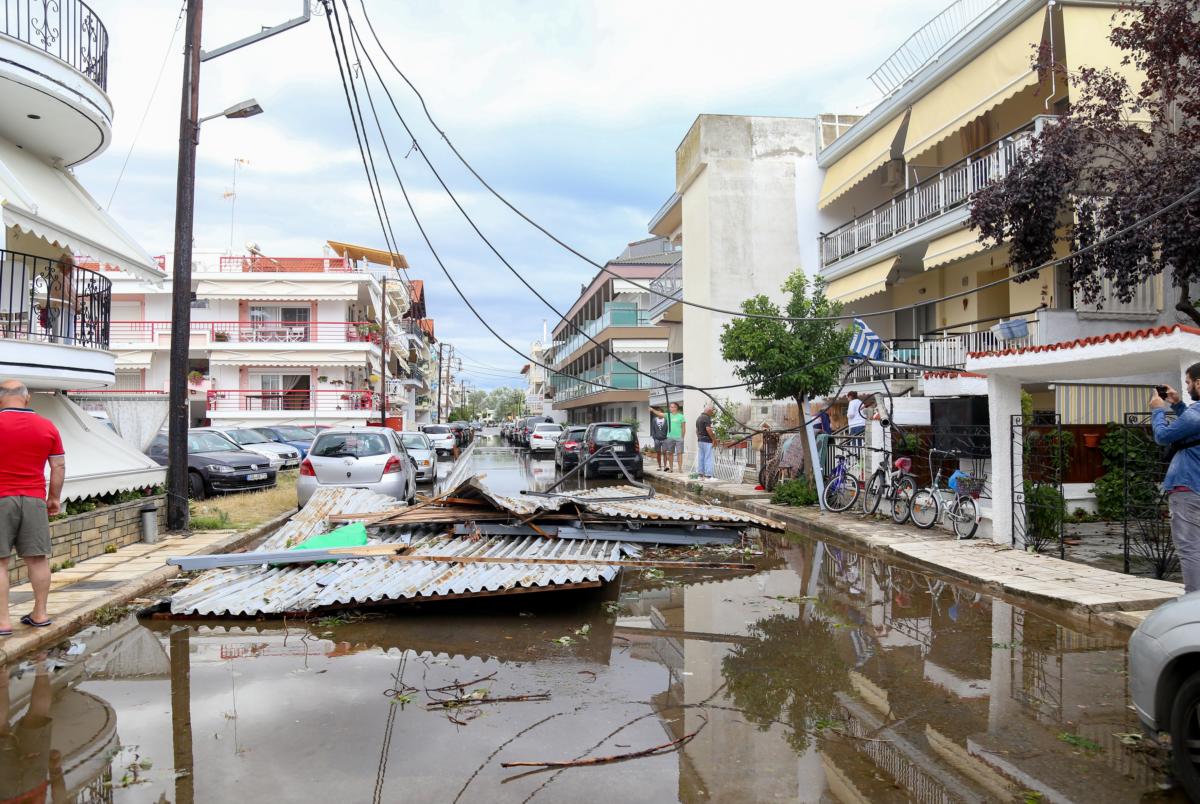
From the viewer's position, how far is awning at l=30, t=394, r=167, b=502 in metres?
10.0

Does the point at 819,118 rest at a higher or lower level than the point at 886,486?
higher

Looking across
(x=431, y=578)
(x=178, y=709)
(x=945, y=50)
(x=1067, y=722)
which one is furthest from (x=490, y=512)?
(x=945, y=50)

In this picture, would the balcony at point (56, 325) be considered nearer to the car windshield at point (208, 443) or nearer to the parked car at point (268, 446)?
the car windshield at point (208, 443)

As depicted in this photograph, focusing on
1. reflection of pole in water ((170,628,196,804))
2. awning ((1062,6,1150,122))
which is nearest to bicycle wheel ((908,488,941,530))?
awning ((1062,6,1150,122))

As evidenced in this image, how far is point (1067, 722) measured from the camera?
15.7 ft

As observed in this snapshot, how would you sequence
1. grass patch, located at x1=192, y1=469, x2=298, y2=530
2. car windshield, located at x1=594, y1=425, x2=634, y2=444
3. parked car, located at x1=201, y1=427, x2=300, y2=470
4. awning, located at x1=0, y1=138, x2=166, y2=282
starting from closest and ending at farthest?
1. awning, located at x1=0, y1=138, x2=166, y2=282
2. grass patch, located at x1=192, y1=469, x2=298, y2=530
3. car windshield, located at x1=594, y1=425, x2=634, y2=444
4. parked car, located at x1=201, y1=427, x2=300, y2=470

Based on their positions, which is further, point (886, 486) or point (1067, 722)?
point (886, 486)

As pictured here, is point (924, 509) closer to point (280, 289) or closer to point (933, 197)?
point (933, 197)

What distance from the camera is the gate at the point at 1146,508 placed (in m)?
8.74

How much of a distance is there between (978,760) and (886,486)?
32.3 ft

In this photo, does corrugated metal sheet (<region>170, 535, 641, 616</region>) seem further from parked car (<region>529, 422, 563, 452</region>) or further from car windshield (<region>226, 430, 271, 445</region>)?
parked car (<region>529, 422, 563, 452</region>)

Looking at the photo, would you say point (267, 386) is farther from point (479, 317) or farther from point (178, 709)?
point (178, 709)

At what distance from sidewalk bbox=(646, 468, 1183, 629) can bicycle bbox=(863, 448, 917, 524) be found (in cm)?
23

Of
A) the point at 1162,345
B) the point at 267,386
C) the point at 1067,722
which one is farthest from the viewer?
the point at 267,386
